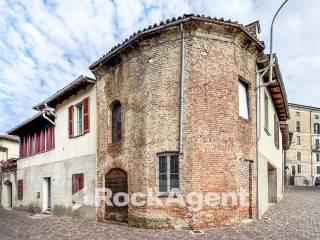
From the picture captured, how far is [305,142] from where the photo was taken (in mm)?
69688

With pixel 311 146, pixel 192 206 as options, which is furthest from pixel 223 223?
pixel 311 146

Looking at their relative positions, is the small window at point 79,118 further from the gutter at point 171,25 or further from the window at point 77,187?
the gutter at point 171,25

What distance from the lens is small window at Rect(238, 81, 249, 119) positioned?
1266 cm

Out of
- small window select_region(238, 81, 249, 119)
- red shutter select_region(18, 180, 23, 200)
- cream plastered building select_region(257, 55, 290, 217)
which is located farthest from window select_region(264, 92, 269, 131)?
red shutter select_region(18, 180, 23, 200)

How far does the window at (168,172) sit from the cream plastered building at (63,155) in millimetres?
4212

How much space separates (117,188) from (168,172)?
260 centimetres

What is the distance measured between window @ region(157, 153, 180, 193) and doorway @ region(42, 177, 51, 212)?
10623 mm

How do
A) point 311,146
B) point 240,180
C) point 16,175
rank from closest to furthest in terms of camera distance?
1. point 240,180
2. point 16,175
3. point 311,146

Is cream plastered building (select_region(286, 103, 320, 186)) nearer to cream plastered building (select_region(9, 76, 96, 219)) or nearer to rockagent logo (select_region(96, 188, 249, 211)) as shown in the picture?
cream plastered building (select_region(9, 76, 96, 219))

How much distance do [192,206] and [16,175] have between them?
18.4 meters

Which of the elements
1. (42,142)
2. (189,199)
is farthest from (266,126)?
(42,142)

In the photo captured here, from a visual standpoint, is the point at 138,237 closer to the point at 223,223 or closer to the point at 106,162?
the point at 223,223

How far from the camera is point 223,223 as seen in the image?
438 inches

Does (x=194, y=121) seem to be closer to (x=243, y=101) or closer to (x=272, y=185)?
(x=243, y=101)
